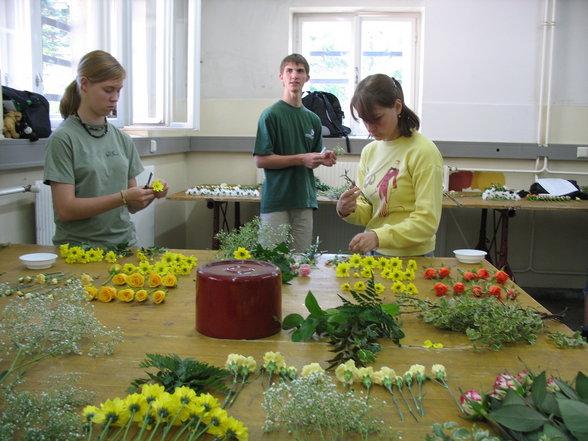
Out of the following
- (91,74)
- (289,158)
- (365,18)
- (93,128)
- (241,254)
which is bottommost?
(241,254)

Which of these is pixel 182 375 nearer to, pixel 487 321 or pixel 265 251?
pixel 487 321

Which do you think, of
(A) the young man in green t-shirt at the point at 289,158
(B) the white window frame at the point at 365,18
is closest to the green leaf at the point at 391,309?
(A) the young man in green t-shirt at the point at 289,158

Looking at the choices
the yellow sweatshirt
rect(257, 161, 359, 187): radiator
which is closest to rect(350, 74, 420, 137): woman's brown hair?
the yellow sweatshirt

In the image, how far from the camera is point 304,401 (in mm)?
999

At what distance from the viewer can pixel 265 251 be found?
2.15m

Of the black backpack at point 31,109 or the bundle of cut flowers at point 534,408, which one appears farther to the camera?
the black backpack at point 31,109

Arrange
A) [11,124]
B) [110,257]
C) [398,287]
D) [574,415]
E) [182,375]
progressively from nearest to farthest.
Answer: [574,415] → [182,375] → [398,287] → [110,257] → [11,124]

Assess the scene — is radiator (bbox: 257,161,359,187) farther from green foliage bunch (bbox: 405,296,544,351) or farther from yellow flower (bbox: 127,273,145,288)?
green foliage bunch (bbox: 405,296,544,351)

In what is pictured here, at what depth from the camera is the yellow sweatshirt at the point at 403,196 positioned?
7.98 feet

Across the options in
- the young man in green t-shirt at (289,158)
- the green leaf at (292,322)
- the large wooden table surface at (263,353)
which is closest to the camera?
the large wooden table surface at (263,353)

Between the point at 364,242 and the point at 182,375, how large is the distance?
1290 mm

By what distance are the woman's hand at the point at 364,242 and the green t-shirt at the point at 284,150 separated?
1.66 metres

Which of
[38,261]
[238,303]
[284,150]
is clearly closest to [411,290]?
[238,303]

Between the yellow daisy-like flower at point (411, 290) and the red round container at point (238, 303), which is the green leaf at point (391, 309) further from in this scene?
the yellow daisy-like flower at point (411, 290)
